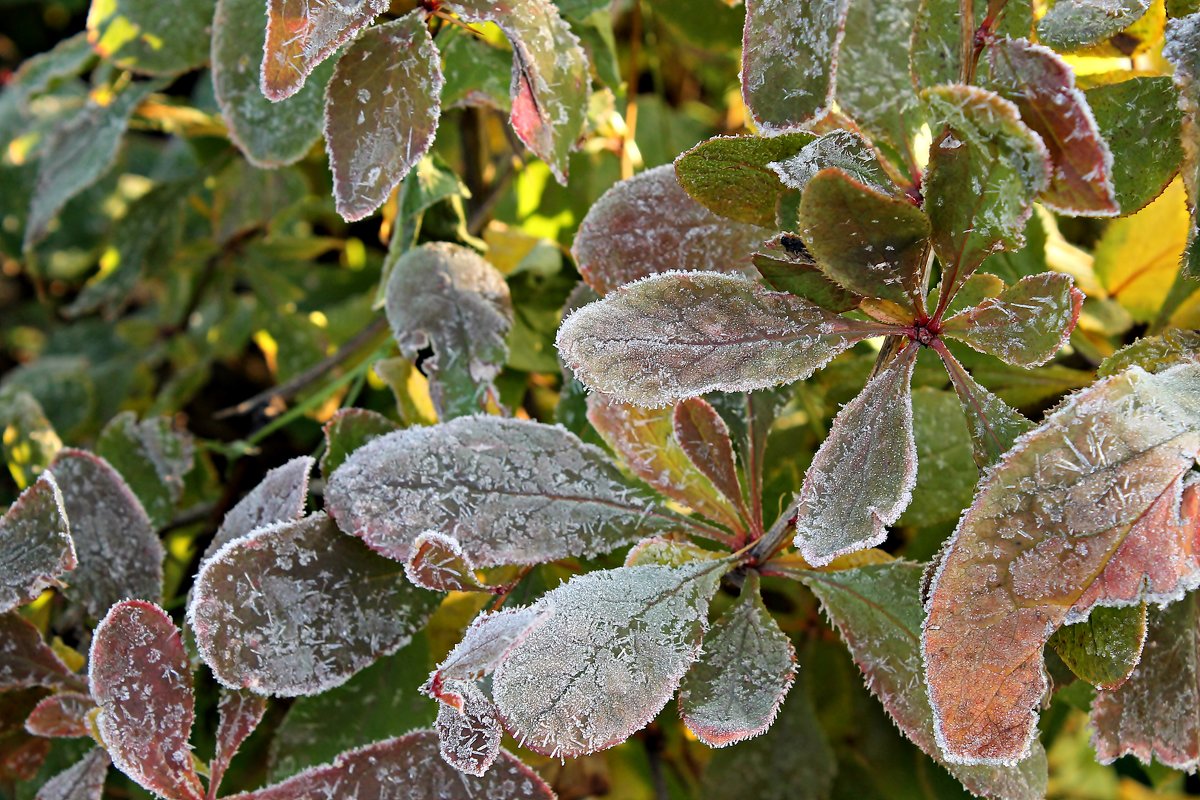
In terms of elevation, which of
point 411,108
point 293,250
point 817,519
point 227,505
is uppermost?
point 411,108

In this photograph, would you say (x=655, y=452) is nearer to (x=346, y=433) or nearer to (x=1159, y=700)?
(x=346, y=433)

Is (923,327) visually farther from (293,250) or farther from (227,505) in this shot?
(293,250)

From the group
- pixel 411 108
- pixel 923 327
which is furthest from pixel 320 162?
pixel 923 327

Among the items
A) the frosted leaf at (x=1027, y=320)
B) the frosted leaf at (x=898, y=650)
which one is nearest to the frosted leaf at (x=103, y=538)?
the frosted leaf at (x=898, y=650)

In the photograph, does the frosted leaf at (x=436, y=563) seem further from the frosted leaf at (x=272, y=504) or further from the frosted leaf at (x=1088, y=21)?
the frosted leaf at (x=1088, y=21)

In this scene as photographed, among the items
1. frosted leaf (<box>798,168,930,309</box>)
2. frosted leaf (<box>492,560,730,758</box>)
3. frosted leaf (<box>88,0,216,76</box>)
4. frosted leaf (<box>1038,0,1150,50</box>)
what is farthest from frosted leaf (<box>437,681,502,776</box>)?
frosted leaf (<box>88,0,216,76</box>)

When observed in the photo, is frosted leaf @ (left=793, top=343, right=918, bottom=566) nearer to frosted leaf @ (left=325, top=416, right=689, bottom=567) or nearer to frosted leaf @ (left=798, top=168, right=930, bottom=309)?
frosted leaf @ (left=798, top=168, right=930, bottom=309)
